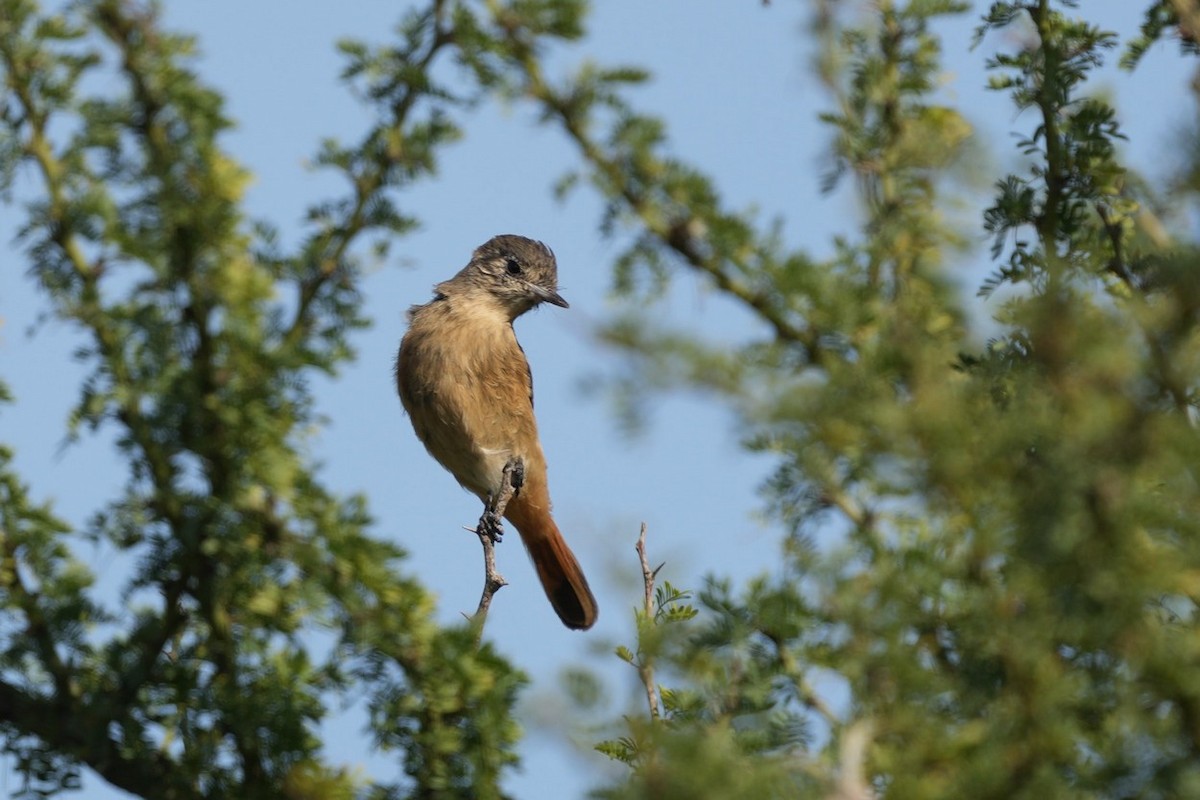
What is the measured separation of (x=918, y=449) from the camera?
6.29 ft

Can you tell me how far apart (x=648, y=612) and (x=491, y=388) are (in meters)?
3.69

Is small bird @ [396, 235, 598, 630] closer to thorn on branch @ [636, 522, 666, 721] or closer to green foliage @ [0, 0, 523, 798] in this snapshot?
thorn on branch @ [636, 522, 666, 721]

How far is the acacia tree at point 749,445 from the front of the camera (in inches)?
70.6

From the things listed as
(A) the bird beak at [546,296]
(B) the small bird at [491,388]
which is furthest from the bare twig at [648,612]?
(A) the bird beak at [546,296]

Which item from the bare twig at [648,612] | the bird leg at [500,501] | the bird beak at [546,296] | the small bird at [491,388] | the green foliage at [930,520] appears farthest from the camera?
the bird beak at [546,296]

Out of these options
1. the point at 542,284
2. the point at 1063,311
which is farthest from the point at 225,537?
the point at 542,284

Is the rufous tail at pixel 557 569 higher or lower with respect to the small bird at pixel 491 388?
lower

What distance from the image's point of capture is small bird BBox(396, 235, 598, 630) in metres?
6.85

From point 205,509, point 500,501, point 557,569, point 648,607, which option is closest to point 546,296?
point 557,569

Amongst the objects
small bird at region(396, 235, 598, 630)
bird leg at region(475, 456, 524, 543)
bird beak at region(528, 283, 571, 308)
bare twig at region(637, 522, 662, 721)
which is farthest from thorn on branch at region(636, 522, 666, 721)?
bird beak at region(528, 283, 571, 308)

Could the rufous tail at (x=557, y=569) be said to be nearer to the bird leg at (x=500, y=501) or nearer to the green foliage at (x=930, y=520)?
the bird leg at (x=500, y=501)

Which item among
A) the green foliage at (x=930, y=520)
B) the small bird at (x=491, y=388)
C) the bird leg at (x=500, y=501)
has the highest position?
the small bird at (x=491, y=388)

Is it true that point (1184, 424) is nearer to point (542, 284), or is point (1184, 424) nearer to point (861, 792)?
point (861, 792)

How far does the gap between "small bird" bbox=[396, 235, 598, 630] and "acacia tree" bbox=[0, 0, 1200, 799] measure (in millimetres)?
3976
